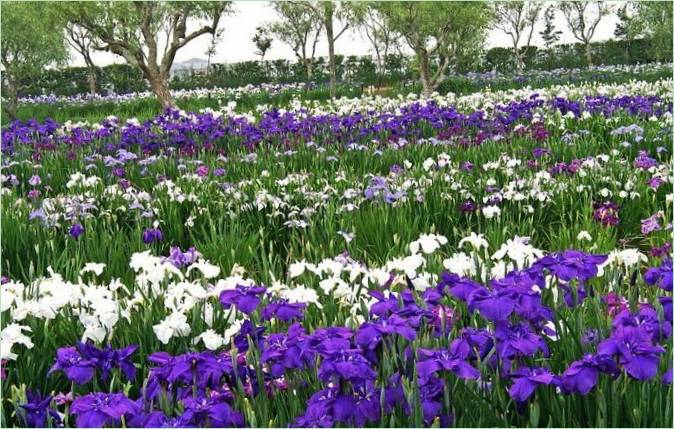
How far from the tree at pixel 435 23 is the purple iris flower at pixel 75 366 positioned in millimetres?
14473

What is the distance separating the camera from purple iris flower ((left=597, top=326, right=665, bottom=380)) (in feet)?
5.77

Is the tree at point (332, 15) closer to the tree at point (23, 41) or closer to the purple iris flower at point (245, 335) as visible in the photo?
the tree at point (23, 41)

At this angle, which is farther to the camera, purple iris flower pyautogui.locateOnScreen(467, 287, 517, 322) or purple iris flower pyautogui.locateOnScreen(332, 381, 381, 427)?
purple iris flower pyautogui.locateOnScreen(467, 287, 517, 322)

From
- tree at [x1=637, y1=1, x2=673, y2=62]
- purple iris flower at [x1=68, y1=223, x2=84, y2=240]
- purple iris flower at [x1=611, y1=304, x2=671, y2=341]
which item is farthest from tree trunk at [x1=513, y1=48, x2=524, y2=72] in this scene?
purple iris flower at [x1=611, y1=304, x2=671, y2=341]

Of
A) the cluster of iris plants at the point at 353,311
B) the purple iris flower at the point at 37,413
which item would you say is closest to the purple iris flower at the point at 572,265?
the cluster of iris plants at the point at 353,311

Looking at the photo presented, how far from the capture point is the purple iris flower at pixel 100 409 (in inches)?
69.1

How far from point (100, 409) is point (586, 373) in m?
1.22

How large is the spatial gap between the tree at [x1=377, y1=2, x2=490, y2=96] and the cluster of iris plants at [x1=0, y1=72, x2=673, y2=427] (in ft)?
33.7

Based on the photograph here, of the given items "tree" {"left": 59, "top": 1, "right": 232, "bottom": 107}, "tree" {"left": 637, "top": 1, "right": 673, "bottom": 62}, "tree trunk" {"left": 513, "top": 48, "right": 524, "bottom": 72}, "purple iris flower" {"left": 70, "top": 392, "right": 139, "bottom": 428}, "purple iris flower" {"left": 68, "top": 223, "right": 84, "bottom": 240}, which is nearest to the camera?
"purple iris flower" {"left": 70, "top": 392, "right": 139, "bottom": 428}

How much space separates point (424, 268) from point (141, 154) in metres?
5.85

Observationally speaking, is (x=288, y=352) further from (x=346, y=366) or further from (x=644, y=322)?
(x=644, y=322)

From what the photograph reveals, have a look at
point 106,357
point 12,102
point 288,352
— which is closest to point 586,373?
point 288,352

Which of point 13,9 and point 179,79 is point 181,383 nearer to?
point 13,9

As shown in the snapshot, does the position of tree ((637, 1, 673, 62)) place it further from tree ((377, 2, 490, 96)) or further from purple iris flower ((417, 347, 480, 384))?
purple iris flower ((417, 347, 480, 384))
